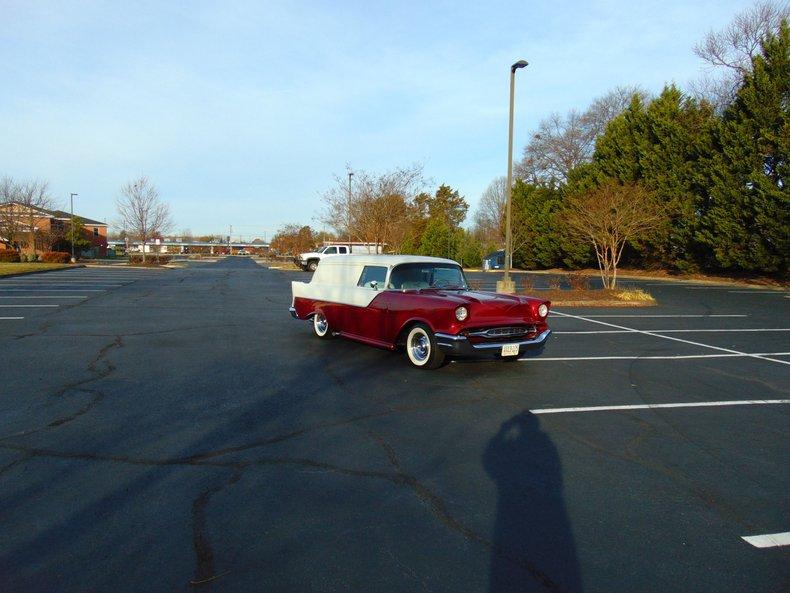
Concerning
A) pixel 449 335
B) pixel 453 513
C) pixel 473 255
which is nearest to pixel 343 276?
pixel 449 335

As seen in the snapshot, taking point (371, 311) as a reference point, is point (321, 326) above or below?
below

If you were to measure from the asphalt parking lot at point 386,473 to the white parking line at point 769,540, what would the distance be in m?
0.02

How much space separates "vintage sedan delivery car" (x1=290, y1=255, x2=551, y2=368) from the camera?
7188 millimetres

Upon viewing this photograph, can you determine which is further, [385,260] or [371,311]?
[385,260]

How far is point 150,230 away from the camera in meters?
44.2

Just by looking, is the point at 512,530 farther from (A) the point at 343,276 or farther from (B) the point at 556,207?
(B) the point at 556,207

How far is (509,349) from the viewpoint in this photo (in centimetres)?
729

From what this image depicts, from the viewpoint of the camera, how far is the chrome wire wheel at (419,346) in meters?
7.60

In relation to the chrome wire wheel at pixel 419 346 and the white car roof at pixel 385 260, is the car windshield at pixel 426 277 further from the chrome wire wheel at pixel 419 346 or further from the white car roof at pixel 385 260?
the chrome wire wheel at pixel 419 346

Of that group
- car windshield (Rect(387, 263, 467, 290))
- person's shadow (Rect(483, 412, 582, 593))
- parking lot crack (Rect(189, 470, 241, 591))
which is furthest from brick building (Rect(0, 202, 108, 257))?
person's shadow (Rect(483, 412, 582, 593))

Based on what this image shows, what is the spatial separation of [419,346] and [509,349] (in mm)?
1288

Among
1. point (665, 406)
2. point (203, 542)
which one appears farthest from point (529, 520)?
point (665, 406)

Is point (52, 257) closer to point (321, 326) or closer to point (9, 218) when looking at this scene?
point (9, 218)

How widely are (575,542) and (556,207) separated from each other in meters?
46.8
